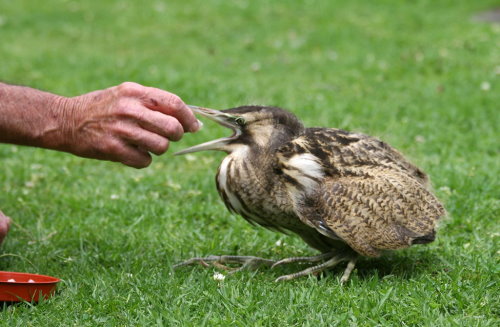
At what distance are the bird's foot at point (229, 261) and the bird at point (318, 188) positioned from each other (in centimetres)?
33

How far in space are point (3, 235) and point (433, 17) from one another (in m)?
11.1

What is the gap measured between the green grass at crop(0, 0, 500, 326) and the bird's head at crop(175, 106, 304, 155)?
82cm

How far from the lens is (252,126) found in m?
4.55

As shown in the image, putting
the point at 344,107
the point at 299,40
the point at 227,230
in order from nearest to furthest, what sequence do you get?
the point at 227,230 < the point at 344,107 < the point at 299,40

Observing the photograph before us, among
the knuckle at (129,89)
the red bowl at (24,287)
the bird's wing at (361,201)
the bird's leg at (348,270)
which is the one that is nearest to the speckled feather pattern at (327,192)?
the bird's wing at (361,201)

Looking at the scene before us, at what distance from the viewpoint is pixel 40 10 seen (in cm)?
1656

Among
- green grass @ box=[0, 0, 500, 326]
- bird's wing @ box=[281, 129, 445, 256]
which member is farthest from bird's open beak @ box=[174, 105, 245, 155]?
green grass @ box=[0, 0, 500, 326]

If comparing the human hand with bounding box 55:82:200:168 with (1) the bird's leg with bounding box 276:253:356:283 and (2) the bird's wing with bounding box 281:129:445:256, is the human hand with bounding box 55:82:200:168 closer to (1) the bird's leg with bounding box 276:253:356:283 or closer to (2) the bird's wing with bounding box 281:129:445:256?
(2) the bird's wing with bounding box 281:129:445:256

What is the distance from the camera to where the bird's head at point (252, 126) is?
177 inches

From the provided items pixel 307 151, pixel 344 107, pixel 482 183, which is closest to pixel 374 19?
pixel 344 107

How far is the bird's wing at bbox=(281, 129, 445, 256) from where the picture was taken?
4414 mm

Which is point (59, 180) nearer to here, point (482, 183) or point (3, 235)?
point (3, 235)

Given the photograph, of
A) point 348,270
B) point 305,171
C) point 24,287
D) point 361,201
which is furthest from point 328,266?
point 24,287

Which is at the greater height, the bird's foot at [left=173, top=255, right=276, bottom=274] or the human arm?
the human arm
